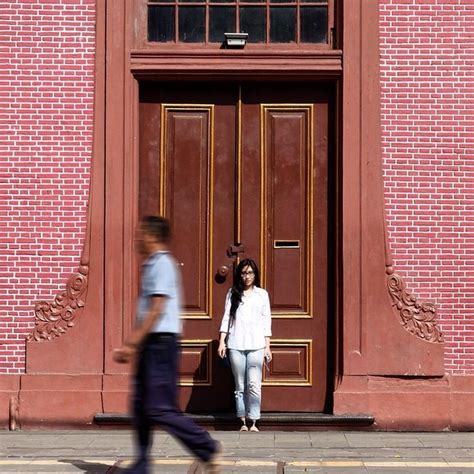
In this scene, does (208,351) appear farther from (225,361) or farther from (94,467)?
(94,467)

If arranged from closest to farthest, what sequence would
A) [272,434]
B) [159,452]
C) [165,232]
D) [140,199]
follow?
[165,232] → [159,452] → [272,434] → [140,199]

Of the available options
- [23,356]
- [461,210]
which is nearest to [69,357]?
[23,356]

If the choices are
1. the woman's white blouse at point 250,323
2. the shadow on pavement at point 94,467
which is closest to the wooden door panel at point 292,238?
the woman's white blouse at point 250,323

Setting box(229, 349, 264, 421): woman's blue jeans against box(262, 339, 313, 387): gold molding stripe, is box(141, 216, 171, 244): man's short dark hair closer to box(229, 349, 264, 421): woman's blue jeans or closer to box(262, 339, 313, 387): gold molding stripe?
box(229, 349, 264, 421): woman's blue jeans

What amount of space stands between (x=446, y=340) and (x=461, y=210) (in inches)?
50.9

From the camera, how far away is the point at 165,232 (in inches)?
305

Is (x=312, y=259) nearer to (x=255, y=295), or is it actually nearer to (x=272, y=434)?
(x=255, y=295)

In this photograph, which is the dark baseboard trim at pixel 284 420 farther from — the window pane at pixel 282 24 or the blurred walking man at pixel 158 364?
the window pane at pixel 282 24

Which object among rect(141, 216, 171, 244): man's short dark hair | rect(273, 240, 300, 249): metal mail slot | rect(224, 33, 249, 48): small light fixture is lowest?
rect(273, 240, 300, 249): metal mail slot

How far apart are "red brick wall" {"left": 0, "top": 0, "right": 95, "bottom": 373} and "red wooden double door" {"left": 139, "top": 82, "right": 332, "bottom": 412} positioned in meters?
0.72

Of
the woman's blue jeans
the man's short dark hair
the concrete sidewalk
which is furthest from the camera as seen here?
the woman's blue jeans

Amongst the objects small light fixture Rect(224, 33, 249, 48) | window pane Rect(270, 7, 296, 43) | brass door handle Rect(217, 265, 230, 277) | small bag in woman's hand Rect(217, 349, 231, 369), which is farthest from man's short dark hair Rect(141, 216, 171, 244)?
window pane Rect(270, 7, 296, 43)

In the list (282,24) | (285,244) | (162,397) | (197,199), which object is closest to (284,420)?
(285,244)

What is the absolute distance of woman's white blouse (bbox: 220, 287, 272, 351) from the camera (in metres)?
10.5
